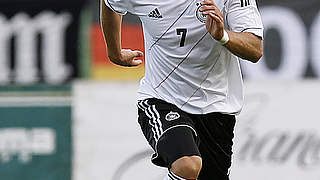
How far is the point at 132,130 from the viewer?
8258 millimetres

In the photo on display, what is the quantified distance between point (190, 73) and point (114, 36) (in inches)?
22.3

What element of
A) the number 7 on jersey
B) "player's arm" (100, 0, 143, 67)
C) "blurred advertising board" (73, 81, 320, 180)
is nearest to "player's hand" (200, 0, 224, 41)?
the number 7 on jersey

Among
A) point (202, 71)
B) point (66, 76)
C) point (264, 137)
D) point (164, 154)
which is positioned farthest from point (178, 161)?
point (66, 76)

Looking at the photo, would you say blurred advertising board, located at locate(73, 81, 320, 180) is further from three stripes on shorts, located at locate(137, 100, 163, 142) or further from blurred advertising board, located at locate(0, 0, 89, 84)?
blurred advertising board, located at locate(0, 0, 89, 84)

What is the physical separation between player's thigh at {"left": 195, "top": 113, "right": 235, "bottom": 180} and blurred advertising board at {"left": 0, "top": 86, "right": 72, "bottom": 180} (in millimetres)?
2530

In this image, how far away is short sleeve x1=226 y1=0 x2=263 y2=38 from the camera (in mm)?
5473

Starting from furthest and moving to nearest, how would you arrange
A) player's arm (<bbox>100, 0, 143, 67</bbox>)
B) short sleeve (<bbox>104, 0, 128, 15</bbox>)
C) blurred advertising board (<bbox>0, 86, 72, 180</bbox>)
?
blurred advertising board (<bbox>0, 86, 72, 180</bbox>) < player's arm (<bbox>100, 0, 143, 67</bbox>) < short sleeve (<bbox>104, 0, 128, 15</bbox>)

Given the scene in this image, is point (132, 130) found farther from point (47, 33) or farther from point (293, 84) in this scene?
point (47, 33)

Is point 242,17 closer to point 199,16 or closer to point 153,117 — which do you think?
point 199,16

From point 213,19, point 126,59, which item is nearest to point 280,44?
point 126,59

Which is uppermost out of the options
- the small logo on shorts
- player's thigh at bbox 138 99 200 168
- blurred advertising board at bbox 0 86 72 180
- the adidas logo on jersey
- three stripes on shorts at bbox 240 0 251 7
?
three stripes on shorts at bbox 240 0 251 7

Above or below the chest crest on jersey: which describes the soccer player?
below

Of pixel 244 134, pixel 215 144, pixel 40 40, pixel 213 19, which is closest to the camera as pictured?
pixel 213 19

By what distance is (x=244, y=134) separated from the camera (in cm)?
816
